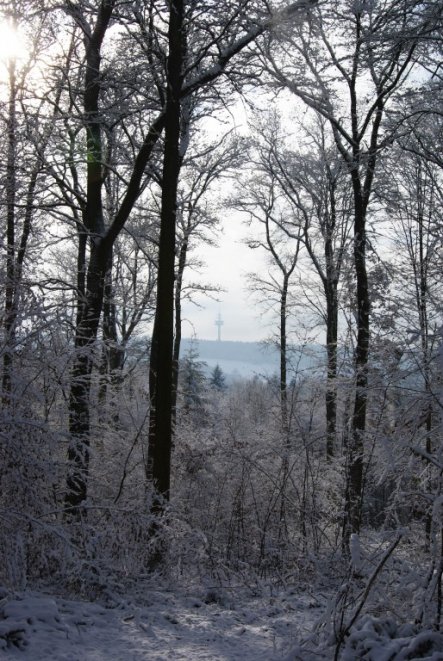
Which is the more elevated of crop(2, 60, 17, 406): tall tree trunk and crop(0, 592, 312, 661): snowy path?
crop(2, 60, 17, 406): tall tree trunk

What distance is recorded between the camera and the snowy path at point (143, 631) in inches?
167

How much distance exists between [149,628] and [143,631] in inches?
2.8

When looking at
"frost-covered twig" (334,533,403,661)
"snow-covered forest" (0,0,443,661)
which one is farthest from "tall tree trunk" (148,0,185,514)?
"frost-covered twig" (334,533,403,661)

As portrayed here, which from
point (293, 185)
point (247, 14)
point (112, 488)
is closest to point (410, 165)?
point (293, 185)

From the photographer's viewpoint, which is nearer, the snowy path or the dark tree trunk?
the snowy path

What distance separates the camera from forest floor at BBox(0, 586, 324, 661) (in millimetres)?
4238

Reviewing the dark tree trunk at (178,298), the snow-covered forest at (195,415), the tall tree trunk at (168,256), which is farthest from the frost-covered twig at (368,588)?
the dark tree trunk at (178,298)

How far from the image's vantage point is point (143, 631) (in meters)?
4.86

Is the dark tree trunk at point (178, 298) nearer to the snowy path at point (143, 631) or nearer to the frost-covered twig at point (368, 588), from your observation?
the snowy path at point (143, 631)

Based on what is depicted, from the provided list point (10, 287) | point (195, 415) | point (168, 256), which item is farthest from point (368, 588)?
point (195, 415)

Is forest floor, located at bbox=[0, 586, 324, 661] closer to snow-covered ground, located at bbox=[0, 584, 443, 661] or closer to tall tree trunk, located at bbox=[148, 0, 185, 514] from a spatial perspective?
snow-covered ground, located at bbox=[0, 584, 443, 661]

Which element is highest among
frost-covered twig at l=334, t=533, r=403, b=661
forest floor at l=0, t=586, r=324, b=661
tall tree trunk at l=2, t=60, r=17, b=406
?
tall tree trunk at l=2, t=60, r=17, b=406

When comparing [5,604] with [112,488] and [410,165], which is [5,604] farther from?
[410,165]

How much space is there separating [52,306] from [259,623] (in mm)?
3669
